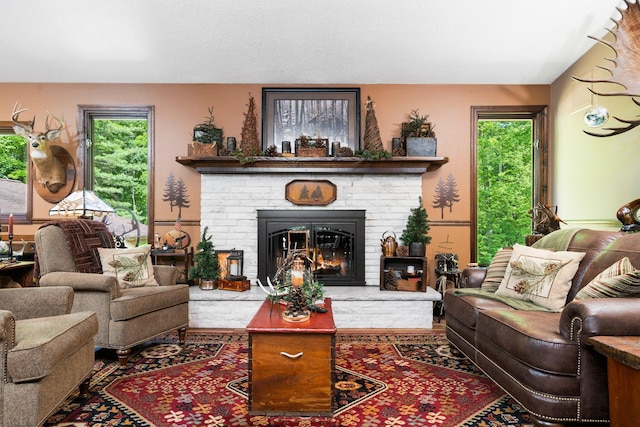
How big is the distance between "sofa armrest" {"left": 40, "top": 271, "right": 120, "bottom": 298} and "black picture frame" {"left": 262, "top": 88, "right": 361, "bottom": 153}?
240 centimetres

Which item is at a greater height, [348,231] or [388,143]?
Result: [388,143]

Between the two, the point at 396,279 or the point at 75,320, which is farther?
the point at 396,279

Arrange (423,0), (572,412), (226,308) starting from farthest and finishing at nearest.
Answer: (226,308), (423,0), (572,412)

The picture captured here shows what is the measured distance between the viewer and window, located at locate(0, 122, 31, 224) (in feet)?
15.8

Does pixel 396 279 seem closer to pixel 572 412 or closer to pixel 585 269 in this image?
pixel 585 269

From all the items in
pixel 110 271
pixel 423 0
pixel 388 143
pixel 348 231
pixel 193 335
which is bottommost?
pixel 193 335

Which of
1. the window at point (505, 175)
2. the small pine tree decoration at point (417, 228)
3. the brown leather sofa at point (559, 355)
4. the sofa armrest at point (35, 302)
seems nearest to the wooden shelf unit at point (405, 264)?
the small pine tree decoration at point (417, 228)

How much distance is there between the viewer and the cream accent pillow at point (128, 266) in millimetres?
3359

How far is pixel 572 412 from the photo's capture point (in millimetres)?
1953

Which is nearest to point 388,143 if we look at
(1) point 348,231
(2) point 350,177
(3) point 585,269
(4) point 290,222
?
(2) point 350,177

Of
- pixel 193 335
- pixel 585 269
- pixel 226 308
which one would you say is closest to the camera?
pixel 585 269

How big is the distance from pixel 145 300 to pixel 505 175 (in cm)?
419

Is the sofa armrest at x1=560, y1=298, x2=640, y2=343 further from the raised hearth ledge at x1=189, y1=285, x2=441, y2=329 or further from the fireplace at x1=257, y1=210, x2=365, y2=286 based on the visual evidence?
the fireplace at x1=257, y1=210, x2=365, y2=286

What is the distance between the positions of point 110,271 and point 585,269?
11.7ft
